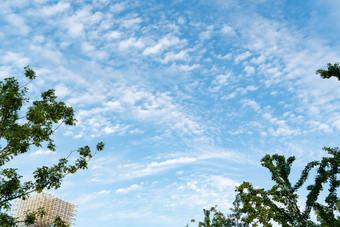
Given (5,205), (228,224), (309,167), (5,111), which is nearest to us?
(5,205)

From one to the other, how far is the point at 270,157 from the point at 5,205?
1774cm

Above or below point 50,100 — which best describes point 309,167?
above

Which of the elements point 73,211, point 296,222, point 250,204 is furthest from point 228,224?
point 73,211

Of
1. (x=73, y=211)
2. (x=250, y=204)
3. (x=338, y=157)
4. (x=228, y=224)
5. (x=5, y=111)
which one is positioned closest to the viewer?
(x=5, y=111)

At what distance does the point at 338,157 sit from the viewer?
1836 centimetres

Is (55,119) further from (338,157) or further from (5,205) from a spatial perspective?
(338,157)

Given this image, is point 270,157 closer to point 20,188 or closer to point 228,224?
point 228,224

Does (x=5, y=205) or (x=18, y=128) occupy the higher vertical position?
(x=18, y=128)

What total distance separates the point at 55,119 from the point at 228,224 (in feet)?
76.0

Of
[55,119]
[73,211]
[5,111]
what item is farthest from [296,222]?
[73,211]

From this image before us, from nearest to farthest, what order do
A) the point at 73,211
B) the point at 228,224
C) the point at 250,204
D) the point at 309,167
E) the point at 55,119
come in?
the point at 55,119 < the point at 250,204 < the point at 309,167 < the point at 228,224 < the point at 73,211

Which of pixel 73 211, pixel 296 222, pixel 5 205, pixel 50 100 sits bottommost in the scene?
pixel 5 205

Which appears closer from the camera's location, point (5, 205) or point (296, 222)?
point (5, 205)

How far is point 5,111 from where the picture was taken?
9148 millimetres
